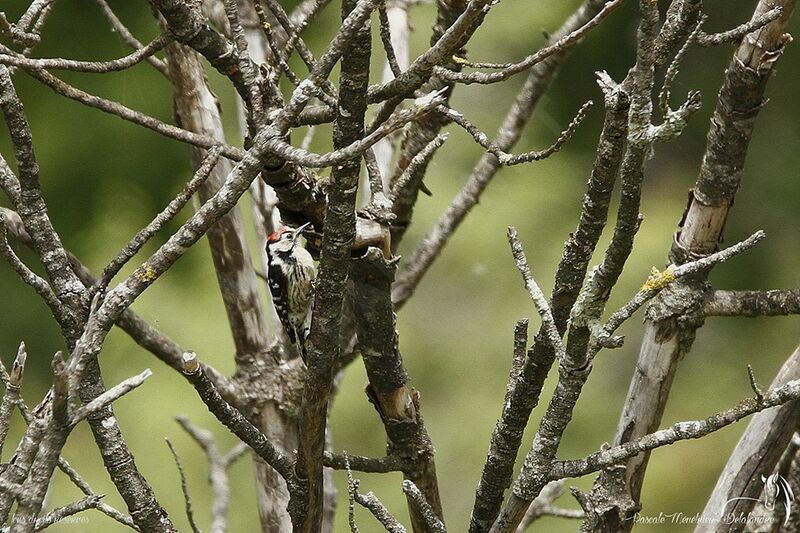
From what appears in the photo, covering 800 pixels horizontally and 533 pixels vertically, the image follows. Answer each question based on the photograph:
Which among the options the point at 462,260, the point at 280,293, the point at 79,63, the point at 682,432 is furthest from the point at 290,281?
the point at 682,432

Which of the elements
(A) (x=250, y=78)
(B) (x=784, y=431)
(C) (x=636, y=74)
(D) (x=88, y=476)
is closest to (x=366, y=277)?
(A) (x=250, y=78)

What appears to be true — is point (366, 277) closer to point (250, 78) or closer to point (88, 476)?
point (250, 78)

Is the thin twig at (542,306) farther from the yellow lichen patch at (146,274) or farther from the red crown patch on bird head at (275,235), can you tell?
the red crown patch on bird head at (275,235)

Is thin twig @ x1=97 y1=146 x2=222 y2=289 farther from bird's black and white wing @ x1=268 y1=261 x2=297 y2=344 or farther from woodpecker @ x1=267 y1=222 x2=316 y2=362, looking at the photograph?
bird's black and white wing @ x1=268 y1=261 x2=297 y2=344

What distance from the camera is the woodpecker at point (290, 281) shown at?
9.20 ft

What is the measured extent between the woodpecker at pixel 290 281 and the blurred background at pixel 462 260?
507 millimetres

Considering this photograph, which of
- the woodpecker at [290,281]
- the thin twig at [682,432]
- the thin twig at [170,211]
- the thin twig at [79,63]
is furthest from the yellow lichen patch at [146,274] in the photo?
the woodpecker at [290,281]

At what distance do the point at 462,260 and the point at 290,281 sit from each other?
1.19 metres

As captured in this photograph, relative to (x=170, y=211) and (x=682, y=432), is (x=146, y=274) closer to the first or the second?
(x=170, y=211)

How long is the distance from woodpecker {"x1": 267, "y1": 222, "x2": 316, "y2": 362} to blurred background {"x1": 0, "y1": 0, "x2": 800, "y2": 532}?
507 millimetres

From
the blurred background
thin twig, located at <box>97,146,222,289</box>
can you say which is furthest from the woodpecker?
thin twig, located at <box>97,146,222,289</box>

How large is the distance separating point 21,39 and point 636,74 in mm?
962

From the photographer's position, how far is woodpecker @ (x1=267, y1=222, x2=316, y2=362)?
2805 millimetres

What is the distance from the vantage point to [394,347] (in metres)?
1.75
